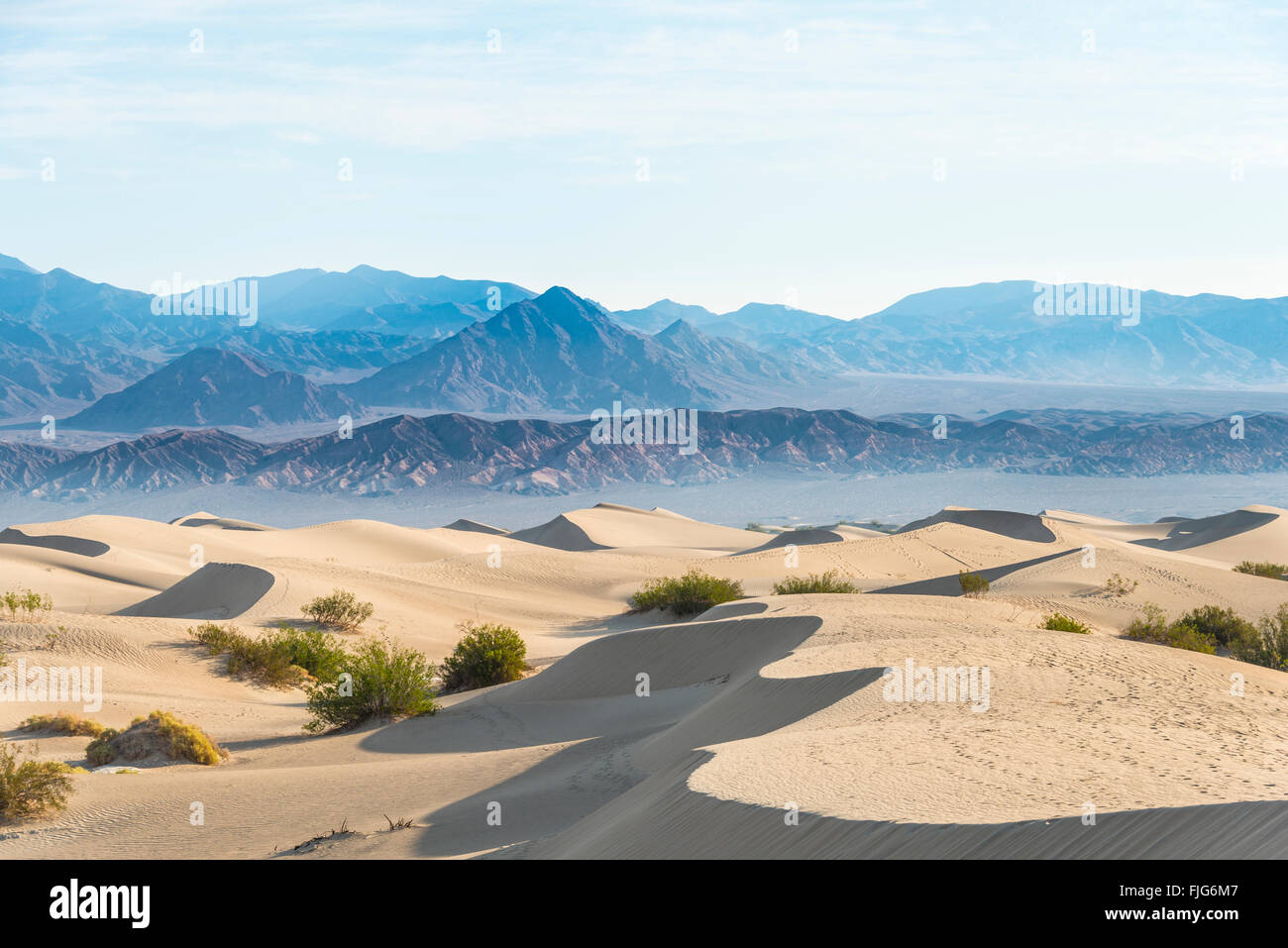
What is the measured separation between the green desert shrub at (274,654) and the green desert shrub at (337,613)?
2.93 meters

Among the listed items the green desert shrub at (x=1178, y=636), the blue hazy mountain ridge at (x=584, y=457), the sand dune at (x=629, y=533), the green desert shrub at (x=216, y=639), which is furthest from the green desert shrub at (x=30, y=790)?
the blue hazy mountain ridge at (x=584, y=457)

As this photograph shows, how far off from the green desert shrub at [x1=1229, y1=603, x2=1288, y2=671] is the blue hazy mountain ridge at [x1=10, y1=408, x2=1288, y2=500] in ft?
479

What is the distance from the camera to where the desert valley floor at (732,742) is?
7211mm

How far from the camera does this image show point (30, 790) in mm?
10789

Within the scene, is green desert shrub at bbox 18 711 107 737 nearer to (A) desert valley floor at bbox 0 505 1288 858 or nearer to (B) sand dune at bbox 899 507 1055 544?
(A) desert valley floor at bbox 0 505 1288 858

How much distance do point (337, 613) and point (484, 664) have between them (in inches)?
300

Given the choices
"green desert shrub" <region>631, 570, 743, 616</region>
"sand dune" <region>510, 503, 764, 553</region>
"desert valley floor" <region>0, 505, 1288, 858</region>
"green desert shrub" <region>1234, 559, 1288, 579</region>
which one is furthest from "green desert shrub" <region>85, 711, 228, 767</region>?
"sand dune" <region>510, 503, 764, 553</region>

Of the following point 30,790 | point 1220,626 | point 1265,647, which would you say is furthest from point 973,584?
point 30,790

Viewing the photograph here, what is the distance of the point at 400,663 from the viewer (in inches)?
664

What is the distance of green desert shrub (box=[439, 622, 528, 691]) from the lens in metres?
20.6

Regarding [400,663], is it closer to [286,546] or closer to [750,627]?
[750,627]
